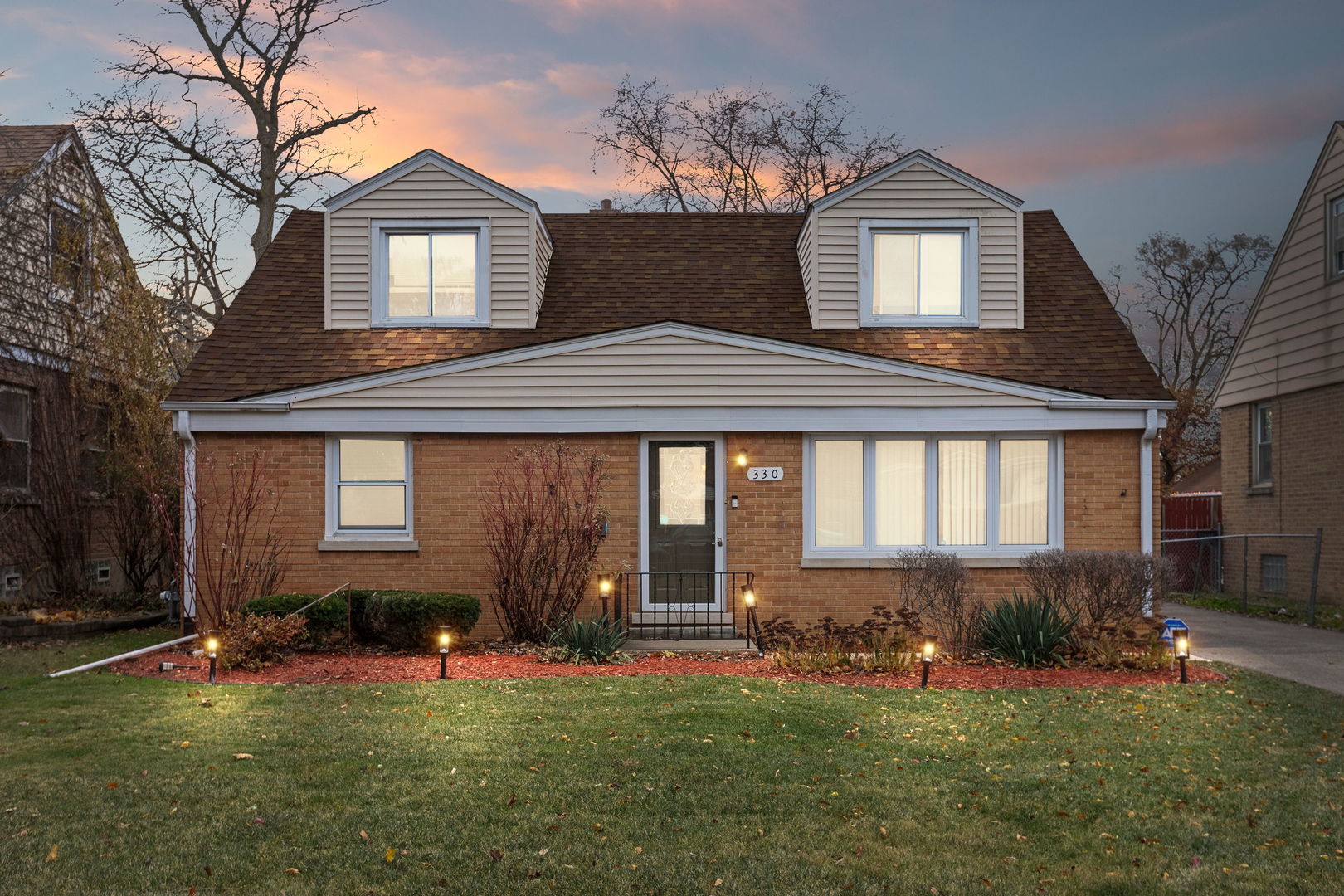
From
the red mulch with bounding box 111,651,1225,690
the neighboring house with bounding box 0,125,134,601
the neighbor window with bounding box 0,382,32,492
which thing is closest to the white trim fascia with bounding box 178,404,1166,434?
the red mulch with bounding box 111,651,1225,690

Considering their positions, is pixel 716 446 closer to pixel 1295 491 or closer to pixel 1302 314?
pixel 1295 491

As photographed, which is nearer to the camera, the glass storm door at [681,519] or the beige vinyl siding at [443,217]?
the glass storm door at [681,519]

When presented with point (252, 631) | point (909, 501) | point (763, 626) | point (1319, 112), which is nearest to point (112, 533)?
point (252, 631)

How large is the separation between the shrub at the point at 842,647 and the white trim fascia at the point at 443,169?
6.86m

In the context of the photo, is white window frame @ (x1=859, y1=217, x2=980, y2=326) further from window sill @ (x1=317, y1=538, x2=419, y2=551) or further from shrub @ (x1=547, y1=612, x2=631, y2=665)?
window sill @ (x1=317, y1=538, x2=419, y2=551)

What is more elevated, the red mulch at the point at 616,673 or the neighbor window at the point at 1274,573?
the neighbor window at the point at 1274,573

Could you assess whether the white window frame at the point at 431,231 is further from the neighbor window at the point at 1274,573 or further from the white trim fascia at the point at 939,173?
the neighbor window at the point at 1274,573

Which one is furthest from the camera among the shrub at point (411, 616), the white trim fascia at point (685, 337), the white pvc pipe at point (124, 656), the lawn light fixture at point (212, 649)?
the white trim fascia at point (685, 337)

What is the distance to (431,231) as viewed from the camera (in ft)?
47.3

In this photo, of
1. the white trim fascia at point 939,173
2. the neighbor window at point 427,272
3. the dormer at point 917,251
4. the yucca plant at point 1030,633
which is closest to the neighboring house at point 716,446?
the dormer at point 917,251

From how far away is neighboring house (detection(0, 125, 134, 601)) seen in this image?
1515cm

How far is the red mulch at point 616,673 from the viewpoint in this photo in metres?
9.80

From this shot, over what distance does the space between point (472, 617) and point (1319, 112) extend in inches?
810

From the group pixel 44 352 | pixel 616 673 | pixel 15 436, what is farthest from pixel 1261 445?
pixel 15 436
